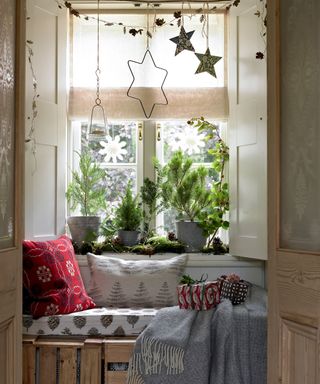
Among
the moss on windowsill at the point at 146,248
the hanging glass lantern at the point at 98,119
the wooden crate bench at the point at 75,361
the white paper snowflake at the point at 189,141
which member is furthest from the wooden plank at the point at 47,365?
the white paper snowflake at the point at 189,141

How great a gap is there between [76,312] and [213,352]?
0.97 metres

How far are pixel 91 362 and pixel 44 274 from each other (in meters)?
0.60

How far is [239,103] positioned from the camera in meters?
4.47

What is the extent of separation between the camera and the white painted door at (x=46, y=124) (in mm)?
4363

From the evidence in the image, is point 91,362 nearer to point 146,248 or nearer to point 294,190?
point 146,248

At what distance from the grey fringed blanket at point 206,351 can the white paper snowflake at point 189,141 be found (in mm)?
1589

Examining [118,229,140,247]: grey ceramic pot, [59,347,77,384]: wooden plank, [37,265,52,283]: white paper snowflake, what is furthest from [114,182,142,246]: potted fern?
[59,347,77,384]: wooden plank

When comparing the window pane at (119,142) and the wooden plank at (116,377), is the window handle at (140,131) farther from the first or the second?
the wooden plank at (116,377)

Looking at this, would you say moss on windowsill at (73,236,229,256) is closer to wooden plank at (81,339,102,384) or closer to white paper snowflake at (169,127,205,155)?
white paper snowflake at (169,127,205,155)

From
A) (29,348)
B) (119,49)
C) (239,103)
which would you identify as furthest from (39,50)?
(29,348)

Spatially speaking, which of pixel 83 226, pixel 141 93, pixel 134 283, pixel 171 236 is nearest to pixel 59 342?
pixel 134 283

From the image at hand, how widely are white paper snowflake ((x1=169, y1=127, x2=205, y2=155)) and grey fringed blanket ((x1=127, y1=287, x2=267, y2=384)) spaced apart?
5.21 feet

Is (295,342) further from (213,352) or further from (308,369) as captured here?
(213,352)

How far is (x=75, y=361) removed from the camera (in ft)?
12.5
